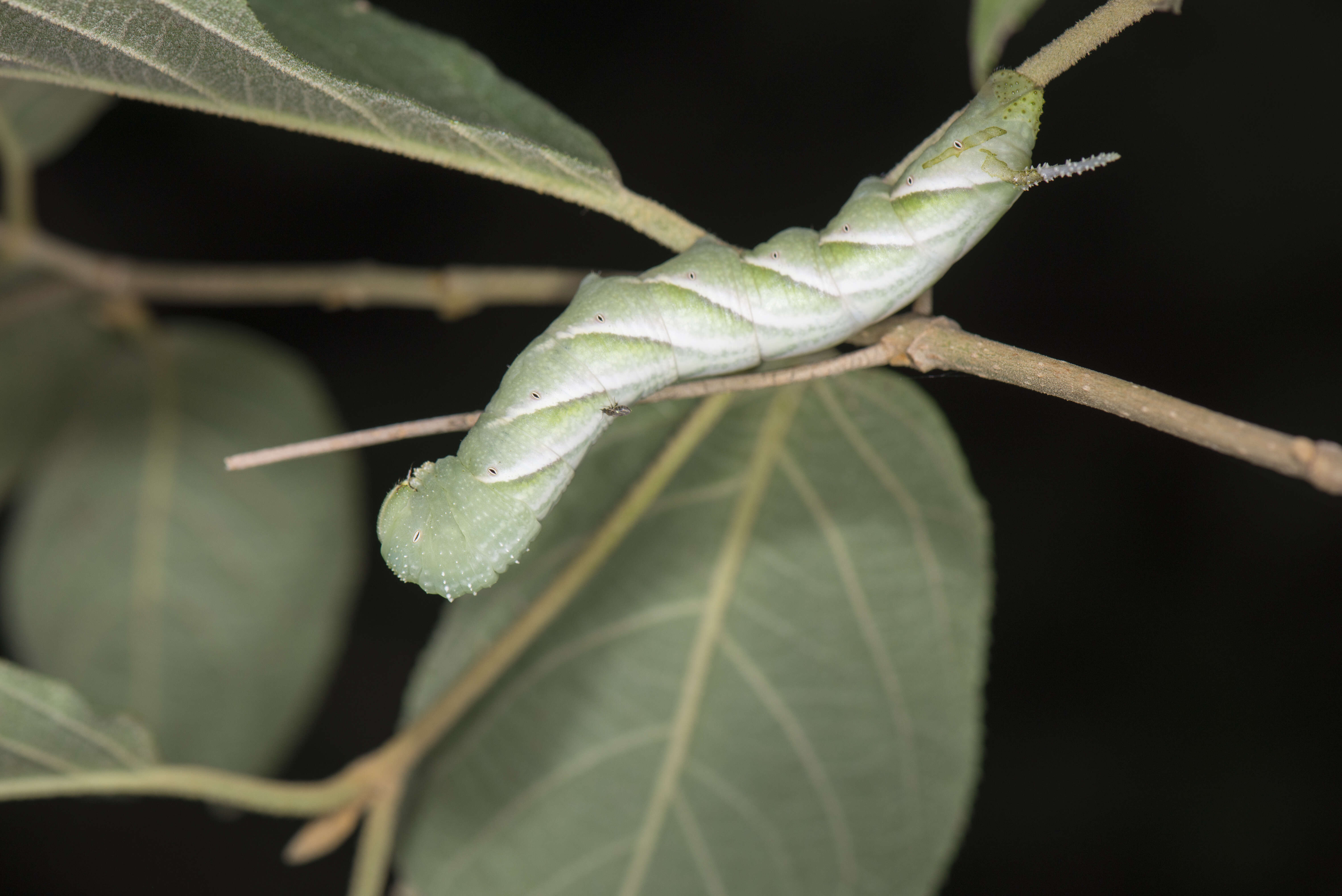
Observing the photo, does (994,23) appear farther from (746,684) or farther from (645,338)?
(746,684)

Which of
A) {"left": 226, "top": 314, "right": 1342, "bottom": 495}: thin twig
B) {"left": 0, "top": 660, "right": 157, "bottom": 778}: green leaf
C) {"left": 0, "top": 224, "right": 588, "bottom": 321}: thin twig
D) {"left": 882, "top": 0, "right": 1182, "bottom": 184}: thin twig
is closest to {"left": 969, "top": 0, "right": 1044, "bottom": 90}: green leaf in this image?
{"left": 882, "top": 0, "right": 1182, "bottom": 184}: thin twig

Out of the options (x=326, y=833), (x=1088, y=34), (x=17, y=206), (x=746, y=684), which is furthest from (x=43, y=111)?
(x=1088, y=34)

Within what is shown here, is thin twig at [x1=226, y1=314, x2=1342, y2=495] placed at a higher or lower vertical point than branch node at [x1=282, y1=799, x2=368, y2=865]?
higher

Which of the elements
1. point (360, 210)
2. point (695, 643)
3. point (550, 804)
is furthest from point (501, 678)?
point (360, 210)

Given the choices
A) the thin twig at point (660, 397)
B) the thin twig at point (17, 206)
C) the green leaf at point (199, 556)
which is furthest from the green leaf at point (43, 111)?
the thin twig at point (660, 397)

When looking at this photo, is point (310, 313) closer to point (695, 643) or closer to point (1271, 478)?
point (695, 643)

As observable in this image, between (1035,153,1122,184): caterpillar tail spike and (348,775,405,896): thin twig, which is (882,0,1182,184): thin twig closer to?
(1035,153,1122,184): caterpillar tail spike

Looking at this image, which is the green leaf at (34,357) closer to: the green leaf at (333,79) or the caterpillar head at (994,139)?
the green leaf at (333,79)
